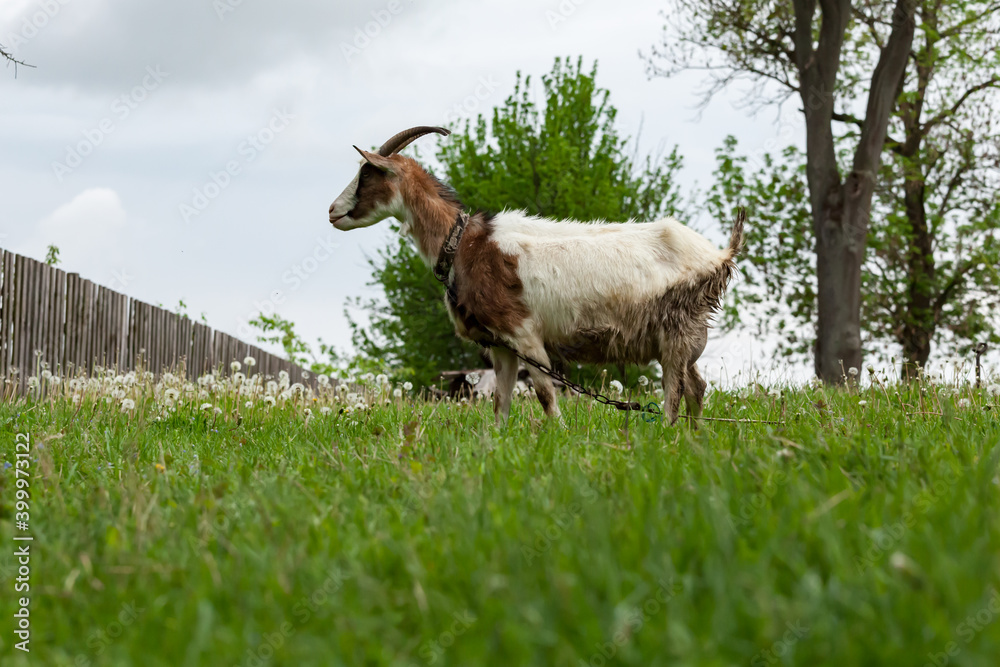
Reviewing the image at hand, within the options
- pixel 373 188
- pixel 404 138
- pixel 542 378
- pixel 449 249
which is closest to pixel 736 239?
pixel 542 378

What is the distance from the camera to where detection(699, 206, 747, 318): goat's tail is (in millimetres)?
5624

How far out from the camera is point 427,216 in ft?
20.5

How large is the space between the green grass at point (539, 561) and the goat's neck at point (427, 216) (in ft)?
8.52

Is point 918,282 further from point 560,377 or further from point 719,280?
point 560,377

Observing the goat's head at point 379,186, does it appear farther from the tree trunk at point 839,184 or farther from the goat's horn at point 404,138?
the tree trunk at point 839,184

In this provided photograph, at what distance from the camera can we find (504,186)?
18.3 m

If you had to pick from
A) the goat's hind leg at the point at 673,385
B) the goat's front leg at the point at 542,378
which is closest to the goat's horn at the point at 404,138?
the goat's front leg at the point at 542,378

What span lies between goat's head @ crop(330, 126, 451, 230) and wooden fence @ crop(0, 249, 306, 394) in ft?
13.9

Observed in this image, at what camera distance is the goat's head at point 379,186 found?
20.7 feet

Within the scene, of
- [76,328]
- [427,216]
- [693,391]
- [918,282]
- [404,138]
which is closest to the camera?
[693,391]

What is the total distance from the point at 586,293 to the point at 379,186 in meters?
1.84

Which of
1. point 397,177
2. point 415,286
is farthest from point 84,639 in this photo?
point 415,286

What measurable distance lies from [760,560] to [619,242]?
3.91 metres

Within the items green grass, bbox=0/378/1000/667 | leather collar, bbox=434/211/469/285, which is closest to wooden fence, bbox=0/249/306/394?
leather collar, bbox=434/211/469/285
